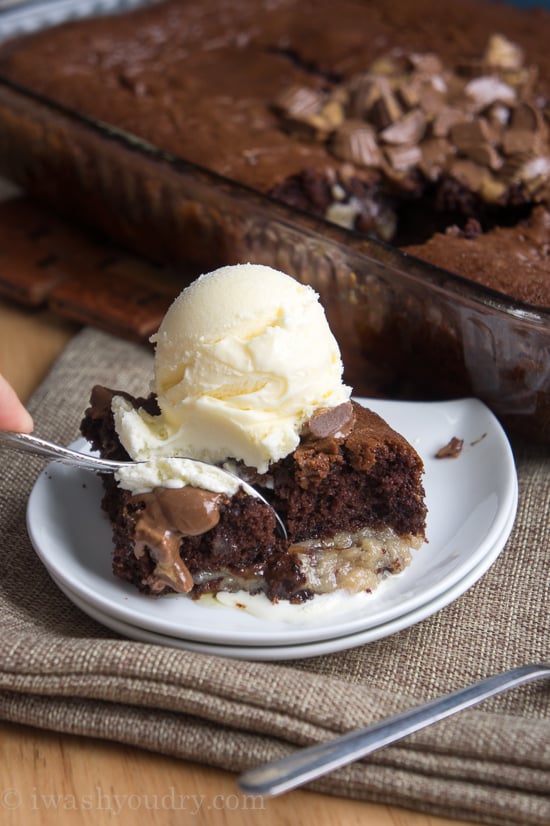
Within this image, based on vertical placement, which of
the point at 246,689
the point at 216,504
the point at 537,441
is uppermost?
the point at 216,504

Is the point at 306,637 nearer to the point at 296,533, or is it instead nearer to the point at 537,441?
the point at 296,533

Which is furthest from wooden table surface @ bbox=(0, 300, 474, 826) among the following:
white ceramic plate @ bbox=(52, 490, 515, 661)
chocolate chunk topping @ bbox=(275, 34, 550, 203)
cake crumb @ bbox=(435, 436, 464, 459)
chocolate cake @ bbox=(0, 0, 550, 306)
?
chocolate chunk topping @ bbox=(275, 34, 550, 203)

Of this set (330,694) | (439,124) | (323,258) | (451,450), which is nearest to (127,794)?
(330,694)

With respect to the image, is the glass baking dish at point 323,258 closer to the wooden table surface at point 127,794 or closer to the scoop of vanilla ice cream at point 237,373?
the scoop of vanilla ice cream at point 237,373

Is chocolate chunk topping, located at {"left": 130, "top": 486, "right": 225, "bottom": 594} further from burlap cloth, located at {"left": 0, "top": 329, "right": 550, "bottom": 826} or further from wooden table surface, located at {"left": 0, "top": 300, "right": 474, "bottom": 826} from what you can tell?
wooden table surface, located at {"left": 0, "top": 300, "right": 474, "bottom": 826}

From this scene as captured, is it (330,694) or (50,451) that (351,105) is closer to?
(50,451)

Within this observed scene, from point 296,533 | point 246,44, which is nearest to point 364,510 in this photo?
point 296,533

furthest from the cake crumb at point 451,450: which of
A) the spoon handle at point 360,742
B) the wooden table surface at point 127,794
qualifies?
the wooden table surface at point 127,794
